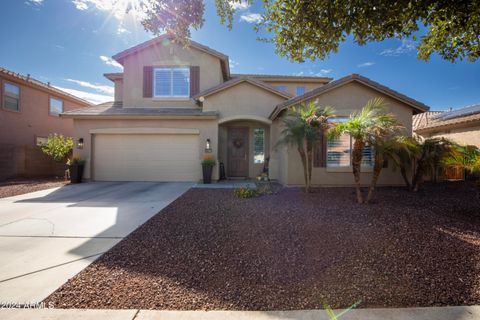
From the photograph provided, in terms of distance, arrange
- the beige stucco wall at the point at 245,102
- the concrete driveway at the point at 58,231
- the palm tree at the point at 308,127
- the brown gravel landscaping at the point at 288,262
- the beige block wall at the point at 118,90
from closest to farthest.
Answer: the brown gravel landscaping at the point at 288,262 < the concrete driveway at the point at 58,231 < the palm tree at the point at 308,127 < the beige stucco wall at the point at 245,102 < the beige block wall at the point at 118,90

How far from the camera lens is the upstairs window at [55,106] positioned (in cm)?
1540

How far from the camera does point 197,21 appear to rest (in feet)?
A: 18.2

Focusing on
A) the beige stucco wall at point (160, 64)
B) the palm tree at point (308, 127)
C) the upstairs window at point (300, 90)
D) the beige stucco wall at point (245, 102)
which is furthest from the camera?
the upstairs window at point (300, 90)

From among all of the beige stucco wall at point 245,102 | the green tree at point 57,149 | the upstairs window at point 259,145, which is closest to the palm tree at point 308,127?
the beige stucco wall at point 245,102

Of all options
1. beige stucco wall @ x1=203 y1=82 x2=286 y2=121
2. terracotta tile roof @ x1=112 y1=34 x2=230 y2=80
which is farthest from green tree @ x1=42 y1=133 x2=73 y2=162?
beige stucco wall @ x1=203 y1=82 x2=286 y2=121

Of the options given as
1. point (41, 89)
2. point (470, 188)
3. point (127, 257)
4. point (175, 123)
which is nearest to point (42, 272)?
point (127, 257)

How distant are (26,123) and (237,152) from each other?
14553mm

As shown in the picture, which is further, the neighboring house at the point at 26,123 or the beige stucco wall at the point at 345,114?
the neighboring house at the point at 26,123

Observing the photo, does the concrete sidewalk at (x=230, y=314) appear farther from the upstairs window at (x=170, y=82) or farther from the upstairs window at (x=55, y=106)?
the upstairs window at (x=55, y=106)

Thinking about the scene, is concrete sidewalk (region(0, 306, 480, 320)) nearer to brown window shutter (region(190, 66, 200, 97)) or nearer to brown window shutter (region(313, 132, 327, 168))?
brown window shutter (region(313, 132, 327, 168))

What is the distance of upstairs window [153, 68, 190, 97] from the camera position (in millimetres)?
11859

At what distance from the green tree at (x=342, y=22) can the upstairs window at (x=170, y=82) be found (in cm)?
627

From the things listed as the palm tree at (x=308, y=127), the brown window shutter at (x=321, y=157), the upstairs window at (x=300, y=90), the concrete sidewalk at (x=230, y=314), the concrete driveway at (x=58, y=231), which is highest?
the upstairs window at (x=300, y=90)

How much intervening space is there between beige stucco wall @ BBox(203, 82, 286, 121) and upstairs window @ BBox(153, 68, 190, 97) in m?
2.83
